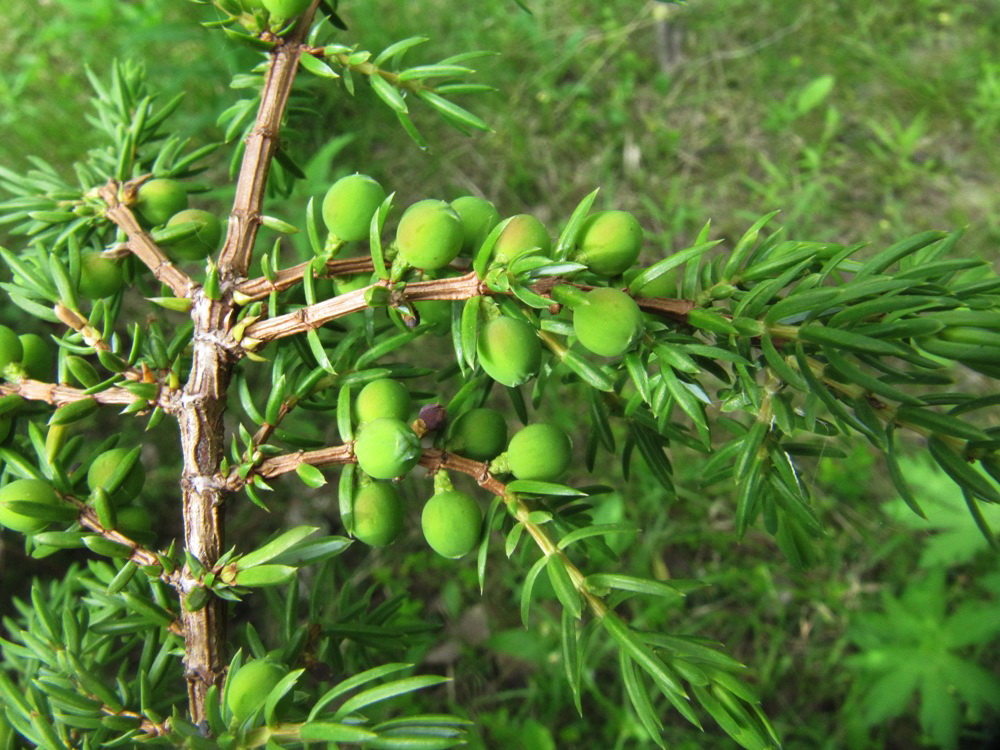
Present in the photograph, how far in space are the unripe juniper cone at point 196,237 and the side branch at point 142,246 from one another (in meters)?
0.03

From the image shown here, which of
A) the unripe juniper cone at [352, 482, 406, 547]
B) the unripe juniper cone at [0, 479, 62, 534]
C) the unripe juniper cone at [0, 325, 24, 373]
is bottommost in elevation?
the unripe juniper cone at [352, 482, 406, 547]

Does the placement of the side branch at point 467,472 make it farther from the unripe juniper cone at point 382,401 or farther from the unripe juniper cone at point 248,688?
→ the unripe juniper cone at point 248,688

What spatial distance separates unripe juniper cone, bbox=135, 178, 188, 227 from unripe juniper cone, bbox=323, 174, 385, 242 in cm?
36

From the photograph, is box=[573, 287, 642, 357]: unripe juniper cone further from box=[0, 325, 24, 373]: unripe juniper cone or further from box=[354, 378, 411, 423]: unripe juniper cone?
box=[0, 325, 24, 373]: unripe juniper cone

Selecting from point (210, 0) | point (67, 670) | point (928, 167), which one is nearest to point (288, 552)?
point (67, 670)

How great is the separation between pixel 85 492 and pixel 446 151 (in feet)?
8.69

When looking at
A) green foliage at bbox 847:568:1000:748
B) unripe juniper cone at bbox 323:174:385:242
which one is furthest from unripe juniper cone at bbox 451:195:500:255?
green foliage at bbox 847:568:1000:748

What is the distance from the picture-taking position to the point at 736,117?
3.55m

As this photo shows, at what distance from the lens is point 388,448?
2.71 ft

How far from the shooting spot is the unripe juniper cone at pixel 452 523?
0.90m

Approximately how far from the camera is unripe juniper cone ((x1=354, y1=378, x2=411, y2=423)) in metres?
0.90

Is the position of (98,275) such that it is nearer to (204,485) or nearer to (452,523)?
(204,485)

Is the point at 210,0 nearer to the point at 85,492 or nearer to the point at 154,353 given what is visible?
the point at 154,353

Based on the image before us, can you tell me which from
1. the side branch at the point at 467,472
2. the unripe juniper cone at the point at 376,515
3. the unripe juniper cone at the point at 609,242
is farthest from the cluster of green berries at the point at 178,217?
the unripe juniper cone at the point at 609,242
